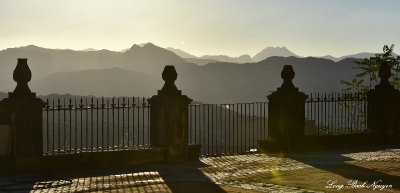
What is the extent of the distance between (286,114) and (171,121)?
4036mm

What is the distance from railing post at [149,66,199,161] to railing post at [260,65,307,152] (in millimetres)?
3109

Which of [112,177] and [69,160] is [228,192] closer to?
[112,177]

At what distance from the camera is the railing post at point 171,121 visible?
15.0 metres

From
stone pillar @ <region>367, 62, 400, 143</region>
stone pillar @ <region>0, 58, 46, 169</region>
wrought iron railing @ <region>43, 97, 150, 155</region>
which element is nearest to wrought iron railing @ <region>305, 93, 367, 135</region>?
stone pillar @ <region>367, 62, 400, 143</region>

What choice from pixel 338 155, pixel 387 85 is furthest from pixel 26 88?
pixel 387 85

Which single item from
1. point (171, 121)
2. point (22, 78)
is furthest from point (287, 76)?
point (22, 78)

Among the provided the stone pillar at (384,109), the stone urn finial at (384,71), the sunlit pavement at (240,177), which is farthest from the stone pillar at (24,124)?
the stone urn finial at (384,71)

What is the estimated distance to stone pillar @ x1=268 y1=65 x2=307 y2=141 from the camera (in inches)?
675

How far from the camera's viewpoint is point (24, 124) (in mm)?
12977

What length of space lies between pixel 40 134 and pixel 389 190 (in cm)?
795

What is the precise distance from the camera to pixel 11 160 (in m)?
13.0

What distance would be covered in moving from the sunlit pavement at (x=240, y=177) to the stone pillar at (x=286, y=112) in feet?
4.88

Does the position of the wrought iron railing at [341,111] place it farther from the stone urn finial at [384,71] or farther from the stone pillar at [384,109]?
the stone urn finial at [384,71]

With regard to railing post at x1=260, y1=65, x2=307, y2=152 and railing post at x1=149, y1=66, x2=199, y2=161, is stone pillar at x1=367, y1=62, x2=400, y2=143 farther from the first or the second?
railing post at x1=149, y1=66, x2=199, y2=161
